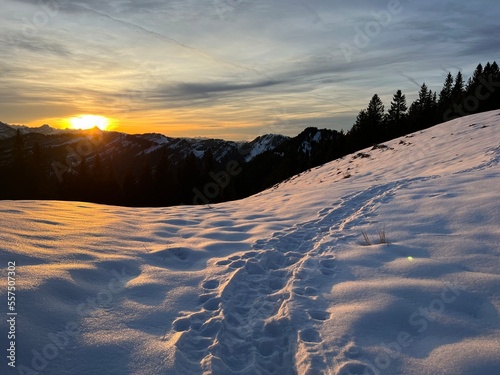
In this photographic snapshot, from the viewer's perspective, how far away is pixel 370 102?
185 ft

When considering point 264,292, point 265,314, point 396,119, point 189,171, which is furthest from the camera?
point 396,119

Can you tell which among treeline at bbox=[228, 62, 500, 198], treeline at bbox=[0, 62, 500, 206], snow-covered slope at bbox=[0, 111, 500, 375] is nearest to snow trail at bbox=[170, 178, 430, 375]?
snow-covered slope at bbox=[0, 111, 500, 375]

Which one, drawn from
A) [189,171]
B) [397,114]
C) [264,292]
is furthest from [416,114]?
[264,292]

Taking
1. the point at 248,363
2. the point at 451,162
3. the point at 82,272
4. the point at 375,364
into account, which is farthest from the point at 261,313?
the point at 451,162

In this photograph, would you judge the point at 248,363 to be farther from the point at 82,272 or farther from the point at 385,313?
the point at 82,272

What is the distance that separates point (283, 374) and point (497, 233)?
4.77 metres

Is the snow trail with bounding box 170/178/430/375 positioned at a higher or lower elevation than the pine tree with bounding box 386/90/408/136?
lower

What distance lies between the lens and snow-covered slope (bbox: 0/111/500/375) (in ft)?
10.8

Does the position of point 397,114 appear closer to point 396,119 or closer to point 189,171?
point 396,119

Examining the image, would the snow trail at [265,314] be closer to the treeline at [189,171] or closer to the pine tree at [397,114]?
the treeline at [189,171]

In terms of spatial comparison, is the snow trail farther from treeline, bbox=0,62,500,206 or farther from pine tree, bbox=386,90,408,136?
pine tree, bbox=386,90,408,136

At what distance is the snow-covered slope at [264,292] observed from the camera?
3.30 m

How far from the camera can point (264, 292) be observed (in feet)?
15.8

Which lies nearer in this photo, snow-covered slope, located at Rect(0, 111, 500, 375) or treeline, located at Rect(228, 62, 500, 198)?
snow-covered slope, located at Rect(0, 111, 500, 375)
